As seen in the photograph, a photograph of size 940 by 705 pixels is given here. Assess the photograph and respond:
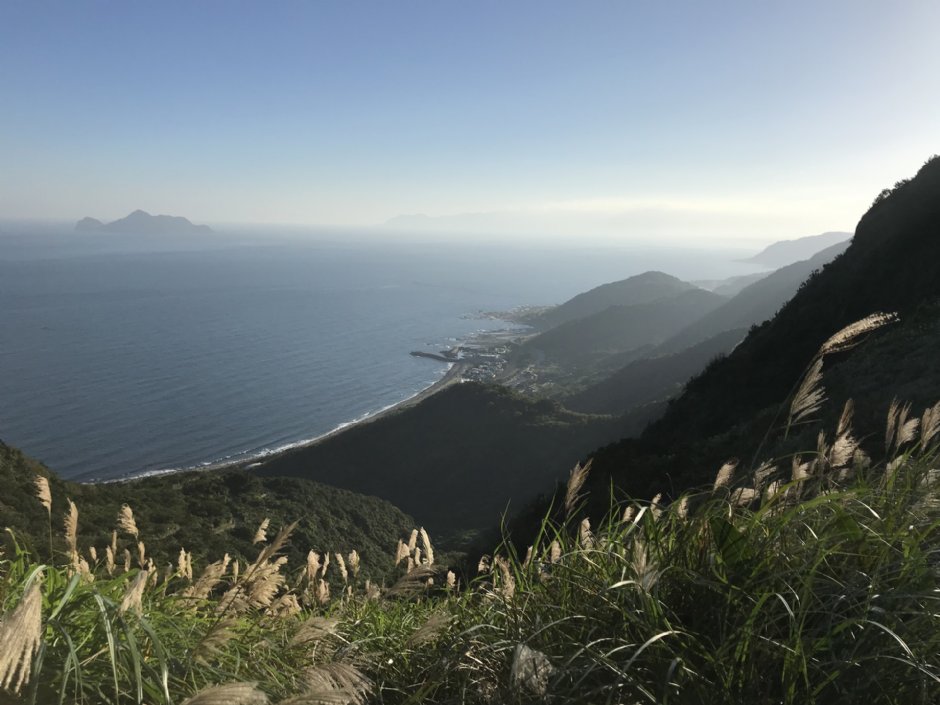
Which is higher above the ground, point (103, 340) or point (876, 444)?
point (876, 444)

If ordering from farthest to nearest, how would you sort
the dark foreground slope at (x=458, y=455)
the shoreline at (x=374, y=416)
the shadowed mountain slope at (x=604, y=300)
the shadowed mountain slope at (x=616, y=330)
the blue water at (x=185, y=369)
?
the shadowed mountain slope at (x=604, y=300) < the shadowed mountain slope at (x=616, y=330) < the blue water at (x=185, y=369) < the shoreline at (x=374, y=416) < the dark foreground slope at (x=458, y=455)

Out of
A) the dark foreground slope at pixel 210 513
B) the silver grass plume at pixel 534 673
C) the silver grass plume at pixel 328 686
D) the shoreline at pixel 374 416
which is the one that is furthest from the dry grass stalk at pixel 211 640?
the shoreline at pixel 374 416

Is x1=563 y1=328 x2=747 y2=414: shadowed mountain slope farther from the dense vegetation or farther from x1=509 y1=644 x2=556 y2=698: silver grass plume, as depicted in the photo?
x1=509 y1=644 x2=556 y2=698: silver grass plume

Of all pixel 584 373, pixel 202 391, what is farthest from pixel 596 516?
pixel 584 373

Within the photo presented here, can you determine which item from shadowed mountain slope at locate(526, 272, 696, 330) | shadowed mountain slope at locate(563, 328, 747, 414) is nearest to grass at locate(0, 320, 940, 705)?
shadowed mountain slope at locate(563, 328, 747, 414)

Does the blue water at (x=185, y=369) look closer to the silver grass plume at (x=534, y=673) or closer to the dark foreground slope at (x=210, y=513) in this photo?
the dark foreground slope at (x=210, y=513)

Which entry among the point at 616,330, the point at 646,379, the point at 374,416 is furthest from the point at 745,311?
the point at 374,416

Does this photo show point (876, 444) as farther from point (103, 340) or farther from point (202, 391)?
point (103, 340)
